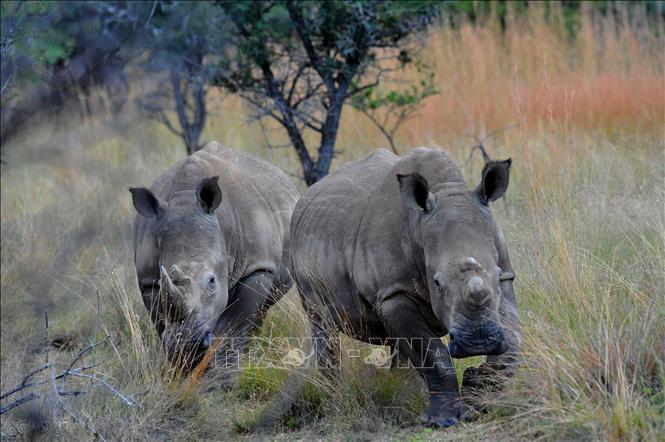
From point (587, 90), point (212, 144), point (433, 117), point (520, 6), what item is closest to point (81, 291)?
point (212, 144)

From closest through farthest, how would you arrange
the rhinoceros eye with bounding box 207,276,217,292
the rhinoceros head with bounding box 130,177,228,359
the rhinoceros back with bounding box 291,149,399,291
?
the rhinoceros back with bounding box 291,149,399,291 < the rhinoceros head with bounding box 130,177,228,359 < the rhinoceros eye with bounding box 207,276,217,292

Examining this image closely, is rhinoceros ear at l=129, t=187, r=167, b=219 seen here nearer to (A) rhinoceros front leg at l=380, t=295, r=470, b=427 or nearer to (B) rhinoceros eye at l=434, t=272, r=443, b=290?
(A) rhinoceros front leg at l=380, t=295, r=470, b=427

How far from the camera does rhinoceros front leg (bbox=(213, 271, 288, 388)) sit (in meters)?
6.43

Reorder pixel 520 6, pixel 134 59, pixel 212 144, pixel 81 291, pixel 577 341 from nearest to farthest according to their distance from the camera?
pixel 134 59, pixel 577 341, pixel 212 144, pixel 81 291, pixel 520 6

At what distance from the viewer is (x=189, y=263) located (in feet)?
19.8

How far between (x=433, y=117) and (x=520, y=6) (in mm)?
4508

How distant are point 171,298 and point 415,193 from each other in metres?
1.60

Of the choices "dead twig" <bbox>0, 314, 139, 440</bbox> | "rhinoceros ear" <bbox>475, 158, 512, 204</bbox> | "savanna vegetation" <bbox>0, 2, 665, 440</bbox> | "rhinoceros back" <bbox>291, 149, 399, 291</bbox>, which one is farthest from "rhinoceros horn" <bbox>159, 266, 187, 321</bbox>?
"rhinoceros ear" <bbox>475, 158, 512, 204</bbox>

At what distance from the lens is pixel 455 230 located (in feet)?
15.5

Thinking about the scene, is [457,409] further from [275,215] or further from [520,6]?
[520,6]

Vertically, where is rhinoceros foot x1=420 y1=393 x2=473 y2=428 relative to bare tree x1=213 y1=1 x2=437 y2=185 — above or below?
below


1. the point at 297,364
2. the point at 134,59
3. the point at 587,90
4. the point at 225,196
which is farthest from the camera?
the point at 587,90

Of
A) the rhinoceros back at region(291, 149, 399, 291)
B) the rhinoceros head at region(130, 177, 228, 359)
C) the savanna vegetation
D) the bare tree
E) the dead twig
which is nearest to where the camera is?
the savanna vegetation

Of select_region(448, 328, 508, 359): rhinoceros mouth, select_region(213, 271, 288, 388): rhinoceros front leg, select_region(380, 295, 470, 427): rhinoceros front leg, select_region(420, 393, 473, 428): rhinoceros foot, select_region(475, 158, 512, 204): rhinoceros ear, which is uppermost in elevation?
select_region(475, 158, 512, 204): rhinoceros ear
